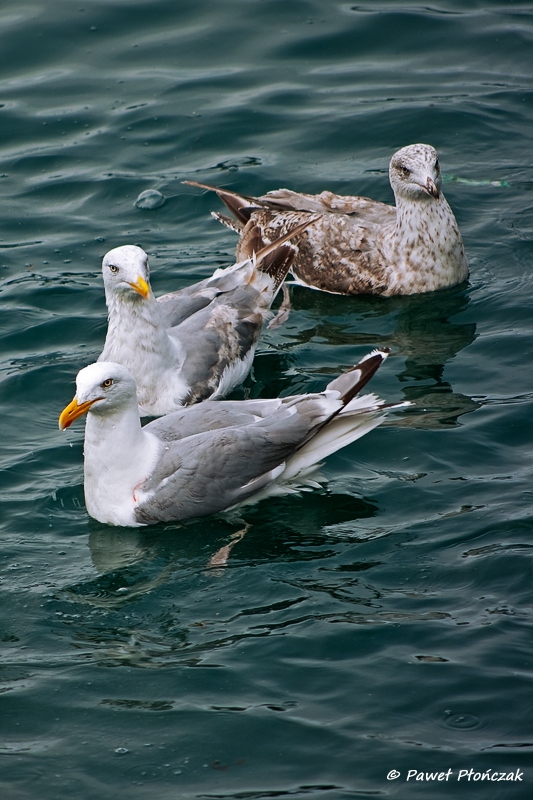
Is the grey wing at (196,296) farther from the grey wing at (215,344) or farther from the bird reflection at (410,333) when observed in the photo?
the bird reflection at (410,333)

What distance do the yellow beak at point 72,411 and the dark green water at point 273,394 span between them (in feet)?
2.54

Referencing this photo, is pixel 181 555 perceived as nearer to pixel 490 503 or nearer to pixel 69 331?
pixel 490 503

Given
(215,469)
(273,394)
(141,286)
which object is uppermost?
(141,286)

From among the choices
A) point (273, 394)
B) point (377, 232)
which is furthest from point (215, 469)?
point (377, 232)

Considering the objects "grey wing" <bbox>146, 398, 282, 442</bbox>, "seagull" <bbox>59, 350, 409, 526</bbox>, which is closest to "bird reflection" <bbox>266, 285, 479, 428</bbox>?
"seagull" <bbox>59, 350, 409, 526</bbox>

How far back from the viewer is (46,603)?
20.3 feet

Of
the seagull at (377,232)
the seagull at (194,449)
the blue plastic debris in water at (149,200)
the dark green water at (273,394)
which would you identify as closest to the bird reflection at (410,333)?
the dark green water at (273,394)

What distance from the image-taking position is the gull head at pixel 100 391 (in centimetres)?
658

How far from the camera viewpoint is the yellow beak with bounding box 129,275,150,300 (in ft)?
24.7

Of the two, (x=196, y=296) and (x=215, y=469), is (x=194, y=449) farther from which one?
(x=196, y=296)

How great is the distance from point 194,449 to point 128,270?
56.8 inches

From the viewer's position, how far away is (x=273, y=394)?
8.41 metres

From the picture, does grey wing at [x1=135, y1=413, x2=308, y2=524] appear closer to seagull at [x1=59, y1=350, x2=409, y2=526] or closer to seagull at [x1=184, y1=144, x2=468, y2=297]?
seagull at [x1=59, y1=350, x2=409, y2=526]

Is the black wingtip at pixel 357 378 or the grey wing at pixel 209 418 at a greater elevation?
the black wingtip at pixel 357 378
